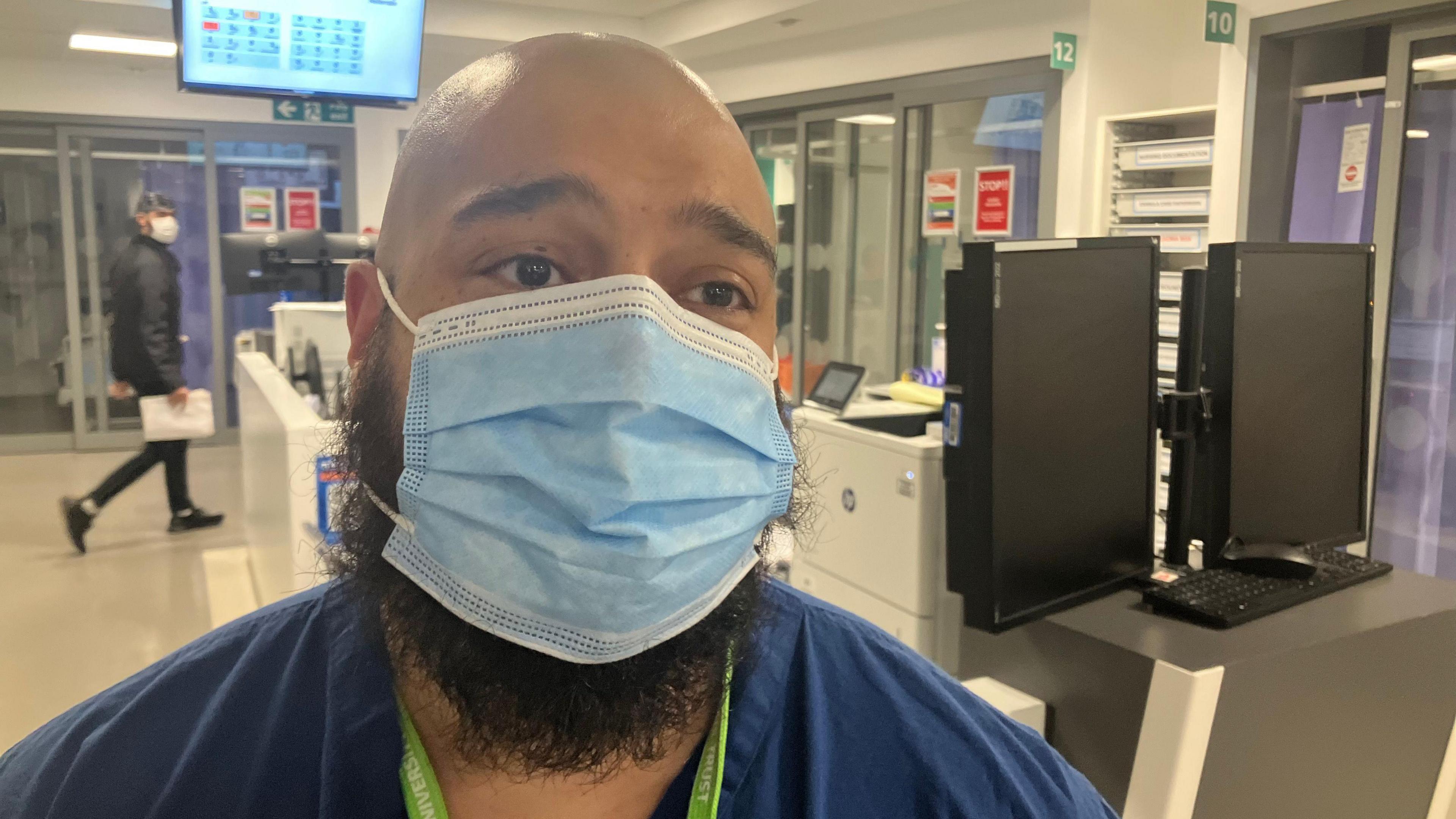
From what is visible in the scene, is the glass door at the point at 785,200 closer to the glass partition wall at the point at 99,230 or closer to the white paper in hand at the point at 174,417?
the white paper in hand at the point at 174,417

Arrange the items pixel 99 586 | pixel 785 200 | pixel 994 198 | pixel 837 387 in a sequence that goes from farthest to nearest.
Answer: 1. pixel 785 200
2. pixel 994 198
3. pixel 99 586
4. pixel 837 387

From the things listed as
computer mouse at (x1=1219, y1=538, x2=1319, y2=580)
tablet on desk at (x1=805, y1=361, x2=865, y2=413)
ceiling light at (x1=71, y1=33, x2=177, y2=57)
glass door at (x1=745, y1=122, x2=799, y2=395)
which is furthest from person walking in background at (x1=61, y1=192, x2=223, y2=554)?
computer mouse at (x1=1219, y1=538, x2=1319, y2=580)

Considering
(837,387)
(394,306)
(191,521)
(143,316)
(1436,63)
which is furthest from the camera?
(191,521)

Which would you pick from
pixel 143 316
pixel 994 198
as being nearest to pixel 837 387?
pixel 994 198

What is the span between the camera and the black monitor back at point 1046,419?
1.30 meters

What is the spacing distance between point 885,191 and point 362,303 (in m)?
4.78

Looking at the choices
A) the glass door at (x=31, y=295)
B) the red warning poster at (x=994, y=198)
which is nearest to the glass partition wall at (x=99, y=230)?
the glass door at (x=31, y=295)

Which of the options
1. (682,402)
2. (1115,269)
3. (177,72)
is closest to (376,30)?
(177,72)

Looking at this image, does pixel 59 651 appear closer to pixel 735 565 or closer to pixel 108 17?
pixel 108 17

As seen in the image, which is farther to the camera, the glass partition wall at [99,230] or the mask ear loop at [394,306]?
the glass partition wall at [99,230]

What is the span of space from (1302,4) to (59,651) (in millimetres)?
4989

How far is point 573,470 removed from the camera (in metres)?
0.86

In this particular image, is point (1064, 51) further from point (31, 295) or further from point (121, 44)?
point (31, 295)

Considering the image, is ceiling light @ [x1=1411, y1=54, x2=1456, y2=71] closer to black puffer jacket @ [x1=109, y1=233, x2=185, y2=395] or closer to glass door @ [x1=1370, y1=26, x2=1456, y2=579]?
glass door @ [x1=1370, y1=26, x2=1456, y2=579]
